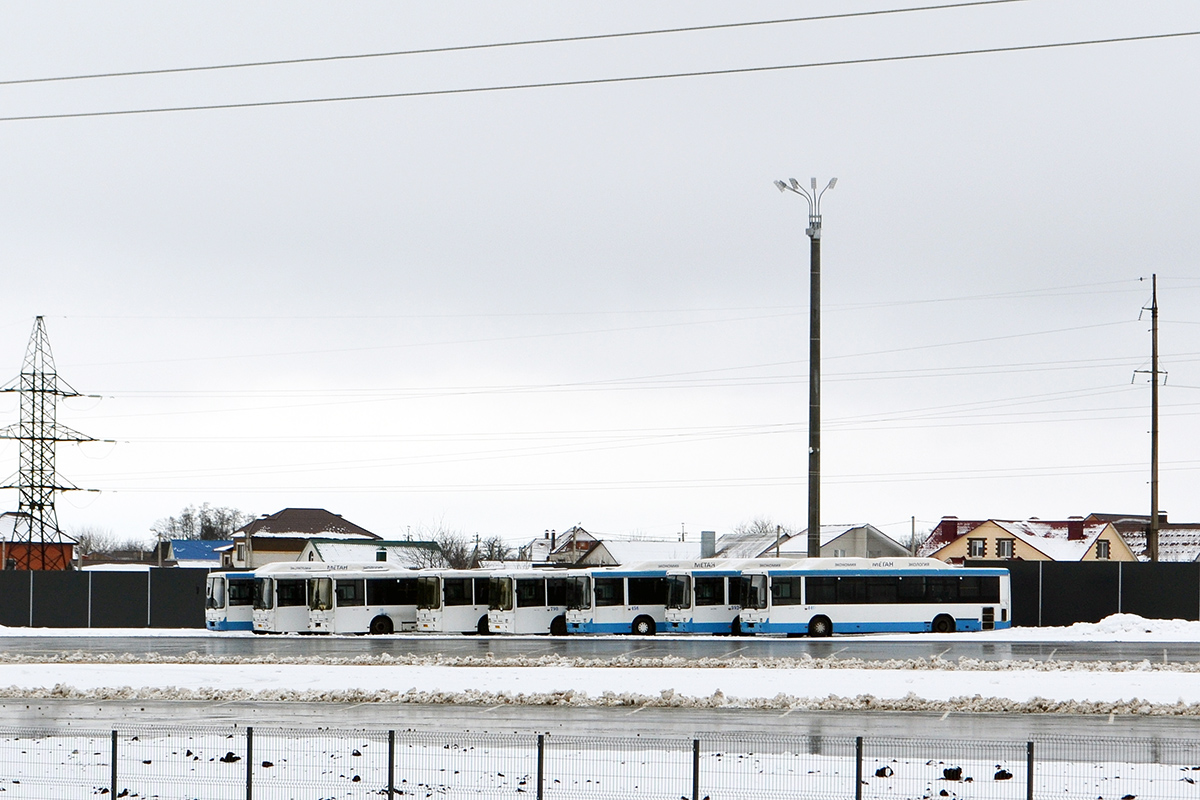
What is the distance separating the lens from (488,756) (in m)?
18.6

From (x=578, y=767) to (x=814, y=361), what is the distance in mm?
26594

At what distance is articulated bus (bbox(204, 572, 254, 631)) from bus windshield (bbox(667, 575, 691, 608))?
16.2 metres

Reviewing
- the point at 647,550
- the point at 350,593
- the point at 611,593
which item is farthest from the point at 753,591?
the point at 647,550

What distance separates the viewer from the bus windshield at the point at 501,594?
161 feet

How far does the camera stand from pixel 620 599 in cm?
4812

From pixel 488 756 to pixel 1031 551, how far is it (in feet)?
300

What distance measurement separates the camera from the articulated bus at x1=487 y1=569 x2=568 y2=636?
160ft

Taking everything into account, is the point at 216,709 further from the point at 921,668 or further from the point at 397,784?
the point at 921,668

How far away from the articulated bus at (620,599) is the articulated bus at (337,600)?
6829mm

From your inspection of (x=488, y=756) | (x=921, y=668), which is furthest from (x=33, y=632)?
(x=488, y=756)

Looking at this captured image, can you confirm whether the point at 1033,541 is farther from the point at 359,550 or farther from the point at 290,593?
the point at 290,593

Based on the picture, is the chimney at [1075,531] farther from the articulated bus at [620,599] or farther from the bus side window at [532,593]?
the bus side window at [532,593]

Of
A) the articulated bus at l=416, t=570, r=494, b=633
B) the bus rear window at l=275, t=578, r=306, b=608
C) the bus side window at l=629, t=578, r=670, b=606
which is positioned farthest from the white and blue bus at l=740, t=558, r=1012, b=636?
the bus rear window at l=275, t=578, r=306, b=608

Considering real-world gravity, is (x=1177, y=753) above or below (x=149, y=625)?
above
